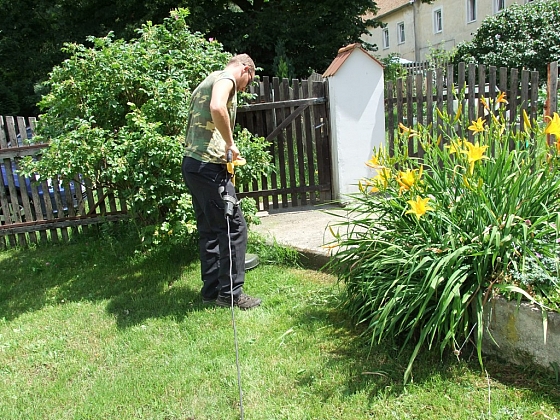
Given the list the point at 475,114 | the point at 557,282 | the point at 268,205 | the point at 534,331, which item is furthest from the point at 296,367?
the point at 475,114

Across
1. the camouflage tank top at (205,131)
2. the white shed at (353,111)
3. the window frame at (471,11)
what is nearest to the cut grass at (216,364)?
the camouflage tank top at (205,131)

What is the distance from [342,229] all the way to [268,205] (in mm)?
1603

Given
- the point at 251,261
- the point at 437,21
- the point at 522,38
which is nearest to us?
the point at 251,261

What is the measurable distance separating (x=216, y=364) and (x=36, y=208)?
157 inches

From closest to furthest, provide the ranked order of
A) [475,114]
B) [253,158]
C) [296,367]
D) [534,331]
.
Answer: [534,331], [296,367], [253,158], [475,114]

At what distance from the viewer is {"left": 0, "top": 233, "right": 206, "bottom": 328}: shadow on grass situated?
162 inches

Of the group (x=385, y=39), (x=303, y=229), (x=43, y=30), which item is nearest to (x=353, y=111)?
(x=303, y=229)

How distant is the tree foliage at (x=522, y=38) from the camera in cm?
1409

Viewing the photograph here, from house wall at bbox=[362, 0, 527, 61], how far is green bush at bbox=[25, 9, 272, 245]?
21335 mm

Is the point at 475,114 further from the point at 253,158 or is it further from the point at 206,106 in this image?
the point at 206,106

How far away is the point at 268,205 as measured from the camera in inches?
249

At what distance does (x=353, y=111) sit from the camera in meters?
6.10

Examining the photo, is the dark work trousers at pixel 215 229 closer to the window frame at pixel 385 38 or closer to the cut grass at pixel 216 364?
the cut grass at pixel 216 364

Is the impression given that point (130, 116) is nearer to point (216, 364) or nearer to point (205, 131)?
point (205, 131)
